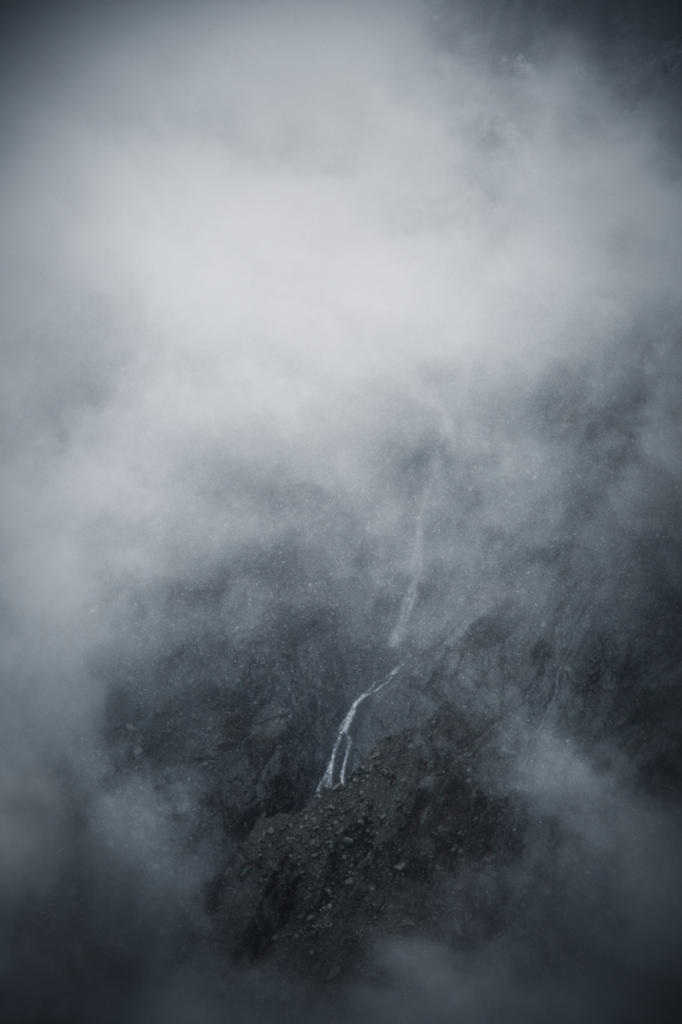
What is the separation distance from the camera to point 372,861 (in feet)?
90.0

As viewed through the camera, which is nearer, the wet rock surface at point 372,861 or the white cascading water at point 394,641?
the wet rock surface at point 372,861

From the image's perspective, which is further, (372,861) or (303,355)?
(303,355)

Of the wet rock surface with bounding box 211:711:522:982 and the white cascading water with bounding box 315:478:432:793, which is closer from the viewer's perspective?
the wet rock surface with bounding box 211:711:522:982

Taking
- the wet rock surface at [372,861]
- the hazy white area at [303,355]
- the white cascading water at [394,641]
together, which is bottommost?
the wet rock surface at [372,861]

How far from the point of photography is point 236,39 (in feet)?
366

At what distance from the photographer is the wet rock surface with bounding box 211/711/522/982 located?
85.4 ft

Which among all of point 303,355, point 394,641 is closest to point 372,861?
point 394,641

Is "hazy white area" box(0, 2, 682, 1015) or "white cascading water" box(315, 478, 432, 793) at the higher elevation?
"hazy white area" box(0, 2, 682, 1015)

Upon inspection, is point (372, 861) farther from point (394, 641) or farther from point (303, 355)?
point (303, 355)

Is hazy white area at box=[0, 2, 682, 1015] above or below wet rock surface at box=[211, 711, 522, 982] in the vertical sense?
above

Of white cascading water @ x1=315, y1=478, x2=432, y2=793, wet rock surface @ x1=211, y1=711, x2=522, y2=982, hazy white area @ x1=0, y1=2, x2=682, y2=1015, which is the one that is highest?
hazy white area @ x1=0, y1=2, x2=682, y2=1015

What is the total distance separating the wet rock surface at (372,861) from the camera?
26031 mm

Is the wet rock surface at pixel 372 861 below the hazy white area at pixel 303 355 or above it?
below

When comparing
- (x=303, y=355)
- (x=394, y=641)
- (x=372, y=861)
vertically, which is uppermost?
(x=303, y=355)
